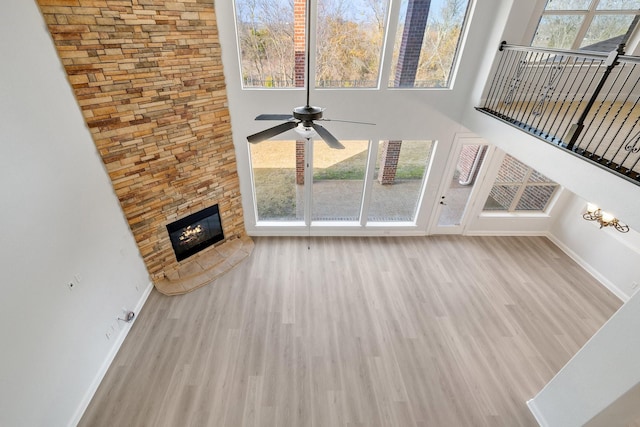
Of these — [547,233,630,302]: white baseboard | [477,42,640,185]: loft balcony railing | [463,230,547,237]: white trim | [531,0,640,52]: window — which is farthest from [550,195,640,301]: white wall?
[531,0,640,52]: window

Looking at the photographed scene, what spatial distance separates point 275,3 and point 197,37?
1173 millimetres

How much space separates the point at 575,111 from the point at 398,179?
2.83m

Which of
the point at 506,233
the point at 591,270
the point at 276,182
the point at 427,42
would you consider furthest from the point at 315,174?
the point at 591,270

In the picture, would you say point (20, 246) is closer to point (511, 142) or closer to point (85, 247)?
point (85, 247)

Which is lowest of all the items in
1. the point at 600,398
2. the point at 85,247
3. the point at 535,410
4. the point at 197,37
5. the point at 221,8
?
the point at 535,410

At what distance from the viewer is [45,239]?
2.60m

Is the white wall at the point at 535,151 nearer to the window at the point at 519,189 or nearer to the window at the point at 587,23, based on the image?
the window at the point at 587,23

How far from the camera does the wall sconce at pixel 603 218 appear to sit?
15.1 feet

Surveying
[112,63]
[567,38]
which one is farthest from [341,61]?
[567,38]

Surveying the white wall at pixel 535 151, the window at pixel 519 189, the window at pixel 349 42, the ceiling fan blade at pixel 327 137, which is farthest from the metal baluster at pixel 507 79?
the ceiling fan blade at pixel 327 137

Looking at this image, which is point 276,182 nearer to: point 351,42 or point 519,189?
point 351,42

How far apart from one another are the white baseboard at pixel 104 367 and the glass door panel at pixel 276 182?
248 cm

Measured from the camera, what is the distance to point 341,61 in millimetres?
4301

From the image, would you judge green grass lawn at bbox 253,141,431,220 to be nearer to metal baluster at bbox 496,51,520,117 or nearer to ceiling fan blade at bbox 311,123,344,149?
metal baluster at bbox 496,51,520,117
